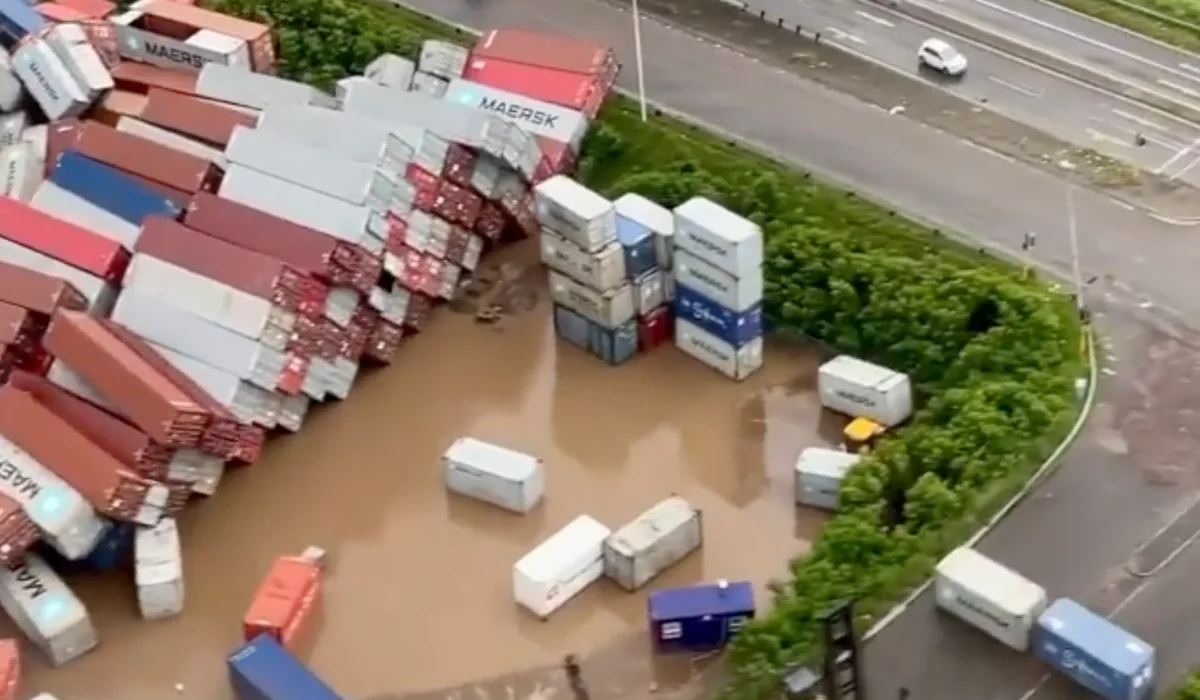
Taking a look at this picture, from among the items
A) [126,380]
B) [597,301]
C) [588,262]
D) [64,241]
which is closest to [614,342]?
[597,301]

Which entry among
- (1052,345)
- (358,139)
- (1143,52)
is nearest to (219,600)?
(358,139)

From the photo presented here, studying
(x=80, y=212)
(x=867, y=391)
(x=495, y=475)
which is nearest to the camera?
(x=495, y=475)

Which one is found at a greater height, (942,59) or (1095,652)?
(942,59)

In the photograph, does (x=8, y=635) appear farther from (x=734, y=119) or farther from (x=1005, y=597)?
(x=734, y=119)

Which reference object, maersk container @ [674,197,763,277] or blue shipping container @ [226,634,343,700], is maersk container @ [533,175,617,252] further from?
blue shipping container @ [226,634,343,700]

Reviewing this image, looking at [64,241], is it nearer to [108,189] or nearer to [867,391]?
[108,189]
